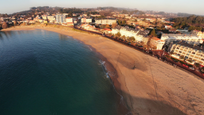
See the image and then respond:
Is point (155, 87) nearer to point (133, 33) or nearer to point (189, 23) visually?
point (133, 33)

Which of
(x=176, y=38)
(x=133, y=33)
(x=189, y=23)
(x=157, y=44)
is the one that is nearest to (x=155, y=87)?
(x=157, y=44)

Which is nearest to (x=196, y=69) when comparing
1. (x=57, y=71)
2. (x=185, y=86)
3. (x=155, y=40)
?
(x=185, y=86)

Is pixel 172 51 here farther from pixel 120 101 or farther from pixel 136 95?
pixel 120 101

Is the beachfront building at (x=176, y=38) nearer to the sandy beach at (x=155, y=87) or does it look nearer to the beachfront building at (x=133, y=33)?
the beachfront building at (x=133, y=33)

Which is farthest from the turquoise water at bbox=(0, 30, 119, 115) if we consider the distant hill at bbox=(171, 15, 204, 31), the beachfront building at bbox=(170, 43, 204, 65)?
the distant hill at bbox=(171, 15, 204, 31)

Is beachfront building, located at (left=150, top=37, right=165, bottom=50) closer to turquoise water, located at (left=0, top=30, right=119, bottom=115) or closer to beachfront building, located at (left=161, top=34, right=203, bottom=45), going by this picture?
beachfront building, located at (left=161, top=34, right=203, bottom=45)
